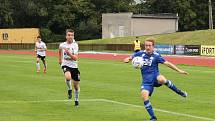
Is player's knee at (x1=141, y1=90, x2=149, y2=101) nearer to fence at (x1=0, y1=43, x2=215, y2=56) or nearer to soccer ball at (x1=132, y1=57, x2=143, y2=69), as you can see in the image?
soccer ball at (x1=132, y1=57, x2=143, y2=69)

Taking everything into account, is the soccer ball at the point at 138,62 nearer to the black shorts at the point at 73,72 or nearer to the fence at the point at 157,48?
the black shorts at the point at 73,72

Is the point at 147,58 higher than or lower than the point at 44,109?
higher

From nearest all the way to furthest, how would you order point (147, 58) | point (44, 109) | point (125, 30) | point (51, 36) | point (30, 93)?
point (147, 58)
point (44, 109)
point (30, 93)
point (125, 30)
point (51, 36)

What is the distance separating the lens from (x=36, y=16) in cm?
10688

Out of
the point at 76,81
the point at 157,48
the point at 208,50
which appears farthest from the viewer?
the point at 157,48

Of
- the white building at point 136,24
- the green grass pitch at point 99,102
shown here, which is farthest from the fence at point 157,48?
the green grass pitch at point 99,102

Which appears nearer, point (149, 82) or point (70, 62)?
point (149, 82)

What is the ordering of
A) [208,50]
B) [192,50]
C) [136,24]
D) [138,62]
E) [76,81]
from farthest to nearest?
[136,24] → [192,50] → [208,50] → [76,81] → [138,62]

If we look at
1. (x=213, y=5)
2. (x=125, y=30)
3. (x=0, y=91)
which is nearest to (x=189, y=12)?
(x=213, y=5)

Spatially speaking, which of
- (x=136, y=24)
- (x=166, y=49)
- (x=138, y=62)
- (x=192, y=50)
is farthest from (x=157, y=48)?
(x=138, y=62)

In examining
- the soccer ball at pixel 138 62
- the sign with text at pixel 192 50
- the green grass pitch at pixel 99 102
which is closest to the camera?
the soccer ball at pixel 138 62

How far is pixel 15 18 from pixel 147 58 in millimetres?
97195

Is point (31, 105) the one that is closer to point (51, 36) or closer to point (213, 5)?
point (51, 36)

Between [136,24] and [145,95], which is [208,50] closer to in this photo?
[136,24]
